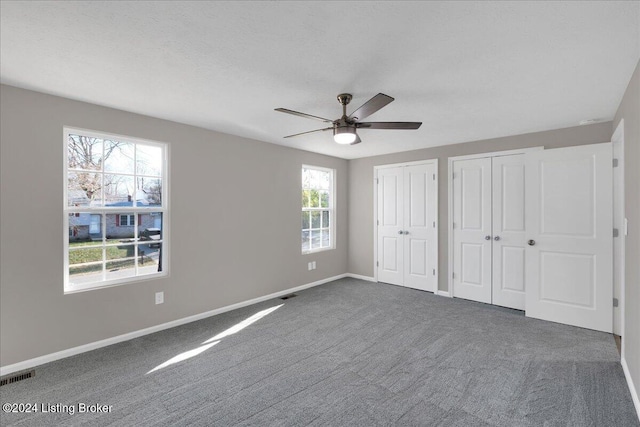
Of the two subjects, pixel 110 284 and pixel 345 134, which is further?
pixel 110 284

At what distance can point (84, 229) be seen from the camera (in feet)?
9.89

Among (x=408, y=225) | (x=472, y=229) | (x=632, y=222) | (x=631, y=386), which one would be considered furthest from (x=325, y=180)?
(x=631, y=386)

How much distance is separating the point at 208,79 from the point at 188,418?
2.48 metres

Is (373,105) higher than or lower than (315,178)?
higher

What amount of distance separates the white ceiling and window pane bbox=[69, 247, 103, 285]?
4.89ft

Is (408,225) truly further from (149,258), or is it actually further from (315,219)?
(149,258)

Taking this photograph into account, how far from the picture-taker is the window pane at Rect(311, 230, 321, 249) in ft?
18.2

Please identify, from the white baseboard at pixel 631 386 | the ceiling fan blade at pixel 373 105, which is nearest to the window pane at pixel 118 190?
the ceiling fan blade at pixel 373 105

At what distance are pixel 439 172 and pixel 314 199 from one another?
2191 millimetres

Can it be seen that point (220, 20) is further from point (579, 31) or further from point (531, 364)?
point (531, 364)

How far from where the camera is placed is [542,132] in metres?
4.05

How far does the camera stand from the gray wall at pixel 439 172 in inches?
151

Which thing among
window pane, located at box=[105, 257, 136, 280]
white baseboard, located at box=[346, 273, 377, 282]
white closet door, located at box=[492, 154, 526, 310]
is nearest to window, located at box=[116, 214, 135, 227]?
window pane, located at box=[105, 257, 136, 280]

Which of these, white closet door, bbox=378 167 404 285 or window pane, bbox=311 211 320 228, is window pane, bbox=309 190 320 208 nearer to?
window pane, bbox=311 211 320 228
